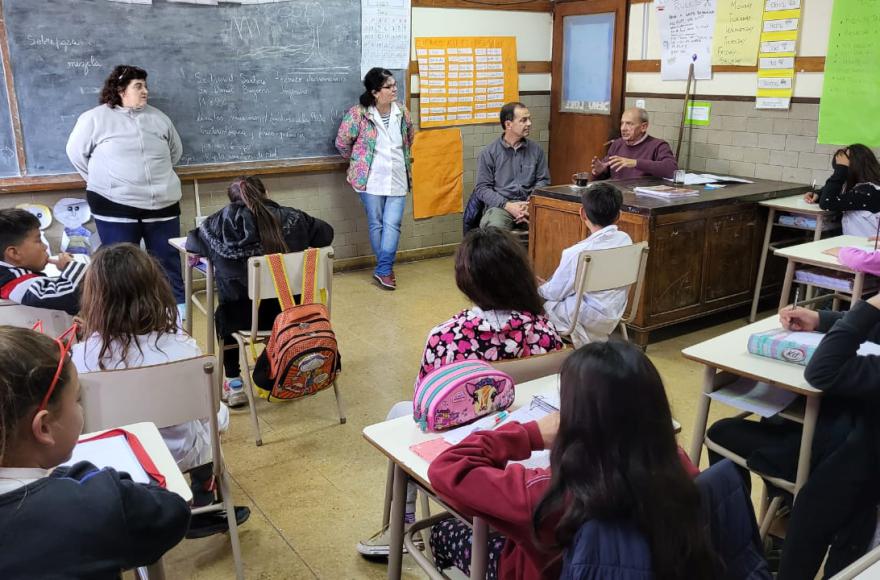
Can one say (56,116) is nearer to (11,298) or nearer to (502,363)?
(11,298)

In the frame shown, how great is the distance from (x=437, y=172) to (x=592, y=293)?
9.85 ft

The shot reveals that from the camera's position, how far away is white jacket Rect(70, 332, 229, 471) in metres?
2.22

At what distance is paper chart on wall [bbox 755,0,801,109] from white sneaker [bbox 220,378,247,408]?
12.3ft

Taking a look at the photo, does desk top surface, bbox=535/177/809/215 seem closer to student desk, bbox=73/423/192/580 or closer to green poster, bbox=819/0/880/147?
green poster, bbox=819/0/880/147

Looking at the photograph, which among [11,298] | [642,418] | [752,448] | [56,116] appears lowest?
[752,448]

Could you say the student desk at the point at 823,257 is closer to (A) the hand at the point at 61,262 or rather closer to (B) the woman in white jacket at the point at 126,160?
(A) the hand at the point at 61,262

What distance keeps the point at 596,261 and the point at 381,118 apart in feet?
9.02

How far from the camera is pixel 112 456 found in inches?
64.4

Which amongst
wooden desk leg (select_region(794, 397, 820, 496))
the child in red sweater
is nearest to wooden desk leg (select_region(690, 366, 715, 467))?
wooden desk leg (select_region(794, 397, 820, 496))

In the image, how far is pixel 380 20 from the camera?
5.55 m

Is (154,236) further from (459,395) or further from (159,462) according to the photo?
(459,395)

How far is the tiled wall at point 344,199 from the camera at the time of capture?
5090 mm

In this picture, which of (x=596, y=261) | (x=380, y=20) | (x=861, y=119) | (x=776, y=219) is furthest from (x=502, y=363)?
(x=380, y=20)

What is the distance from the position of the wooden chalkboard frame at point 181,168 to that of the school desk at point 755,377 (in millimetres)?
3657
